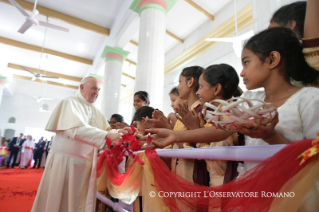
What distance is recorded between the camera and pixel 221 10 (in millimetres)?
6223

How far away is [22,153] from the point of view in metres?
10.9

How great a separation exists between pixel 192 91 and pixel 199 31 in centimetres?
579

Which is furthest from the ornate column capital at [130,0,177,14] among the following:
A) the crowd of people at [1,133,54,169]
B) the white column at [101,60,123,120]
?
the crowd of people at [1,133,54,169]

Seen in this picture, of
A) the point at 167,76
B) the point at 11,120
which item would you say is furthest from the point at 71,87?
the point at 167,76

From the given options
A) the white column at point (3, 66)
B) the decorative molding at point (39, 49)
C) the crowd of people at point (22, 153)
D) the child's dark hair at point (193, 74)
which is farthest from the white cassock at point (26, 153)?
the child's dark hair at point (193, 74)

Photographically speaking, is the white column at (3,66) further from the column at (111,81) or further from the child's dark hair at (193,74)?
the child's dark hair at (193,74)

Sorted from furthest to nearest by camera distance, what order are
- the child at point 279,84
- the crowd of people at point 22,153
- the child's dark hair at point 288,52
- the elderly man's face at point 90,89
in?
the crowd of people at point 22,153
the elderly man's face at point 90,89
the child's dark hair at point 288,52
the child at point 279,84

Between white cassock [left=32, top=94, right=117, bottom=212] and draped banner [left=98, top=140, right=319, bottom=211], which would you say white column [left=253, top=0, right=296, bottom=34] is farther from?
white cassock [left=32, top=94, right=117, bottom=212]

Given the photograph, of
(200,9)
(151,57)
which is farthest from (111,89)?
(200,9)

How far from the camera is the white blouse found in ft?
2.39

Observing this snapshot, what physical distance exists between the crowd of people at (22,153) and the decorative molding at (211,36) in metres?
7.28

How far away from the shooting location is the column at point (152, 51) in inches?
178

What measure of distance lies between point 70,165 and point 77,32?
25.9 ft

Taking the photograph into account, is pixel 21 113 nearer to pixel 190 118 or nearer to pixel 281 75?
pixel 190 118
